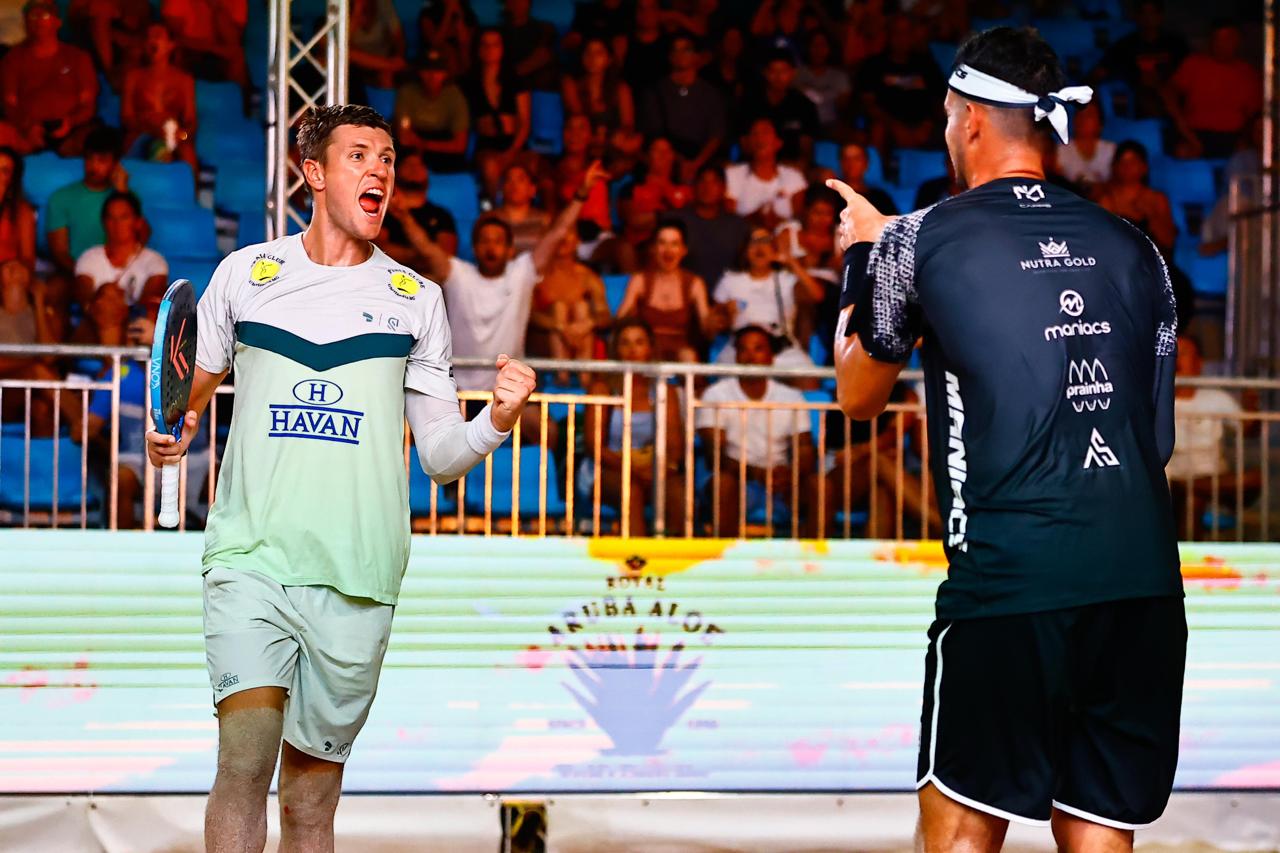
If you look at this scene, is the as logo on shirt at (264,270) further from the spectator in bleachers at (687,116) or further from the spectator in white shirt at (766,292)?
the spectator in bleachers at (687,116)

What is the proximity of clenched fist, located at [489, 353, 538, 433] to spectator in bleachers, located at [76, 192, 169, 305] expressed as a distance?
5.33 meters

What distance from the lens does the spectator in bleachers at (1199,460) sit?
818cm

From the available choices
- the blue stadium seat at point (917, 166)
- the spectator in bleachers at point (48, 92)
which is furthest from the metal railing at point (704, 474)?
the blue stadium seat at point (917, 166)

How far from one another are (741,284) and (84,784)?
A: 180 inches

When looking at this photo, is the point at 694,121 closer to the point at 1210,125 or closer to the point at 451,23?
the point at 451,23

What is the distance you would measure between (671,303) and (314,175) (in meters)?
4.79

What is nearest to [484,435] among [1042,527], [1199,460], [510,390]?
[510,390]

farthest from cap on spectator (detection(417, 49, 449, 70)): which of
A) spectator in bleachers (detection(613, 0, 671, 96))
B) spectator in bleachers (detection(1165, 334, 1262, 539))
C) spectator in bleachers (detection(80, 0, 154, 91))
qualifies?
spectator in bleachers (detection(1165, 334, 1262, 539))

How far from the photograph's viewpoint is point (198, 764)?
5945 millimetres

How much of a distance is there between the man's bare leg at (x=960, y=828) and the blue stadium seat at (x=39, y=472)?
239 inches

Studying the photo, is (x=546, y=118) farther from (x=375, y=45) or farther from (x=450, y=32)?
(x=375, y=45)

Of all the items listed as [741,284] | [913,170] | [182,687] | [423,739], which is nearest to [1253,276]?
[913,170]

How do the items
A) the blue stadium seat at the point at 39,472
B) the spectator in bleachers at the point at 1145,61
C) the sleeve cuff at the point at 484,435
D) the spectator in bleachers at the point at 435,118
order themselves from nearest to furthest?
1. the sleeve cuff at the point at 484,435
2. the blue stadium seat at the point at 39,472
3. the spectator in bleachers at the point at 435,118
4. the spectator in bleachers at the point at 1145,61

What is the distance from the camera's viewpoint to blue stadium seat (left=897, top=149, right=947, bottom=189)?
9852mm
